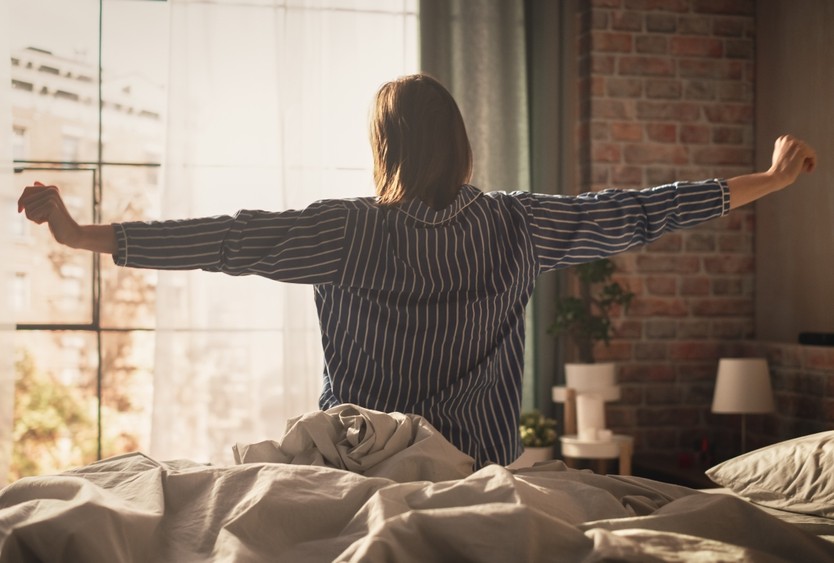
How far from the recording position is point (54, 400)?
395 cm

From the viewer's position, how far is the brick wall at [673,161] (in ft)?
13.3

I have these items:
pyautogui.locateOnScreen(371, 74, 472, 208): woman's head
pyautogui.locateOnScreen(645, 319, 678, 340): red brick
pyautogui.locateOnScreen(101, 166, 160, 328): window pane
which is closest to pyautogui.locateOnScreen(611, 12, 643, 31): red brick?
pyautogui.locateOnScreen(645, 319, 678, 340): red brick

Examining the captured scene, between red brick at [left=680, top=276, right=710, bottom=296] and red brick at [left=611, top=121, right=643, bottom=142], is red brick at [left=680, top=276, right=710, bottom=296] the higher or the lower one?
the lower one

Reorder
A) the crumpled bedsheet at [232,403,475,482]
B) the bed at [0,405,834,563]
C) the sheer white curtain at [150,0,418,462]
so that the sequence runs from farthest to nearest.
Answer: the sheer white curtain at [150,0,418,462] → the crumpled bedsheet at [232,403,475,482] → the bed at [0,405,834,563]

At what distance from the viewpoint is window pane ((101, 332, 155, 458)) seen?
3.98 meters

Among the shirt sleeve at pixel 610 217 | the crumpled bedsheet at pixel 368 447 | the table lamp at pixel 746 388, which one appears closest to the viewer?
the crumpled bedsheet at pixel 368 447

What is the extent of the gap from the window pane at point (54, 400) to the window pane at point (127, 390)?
0.06 m

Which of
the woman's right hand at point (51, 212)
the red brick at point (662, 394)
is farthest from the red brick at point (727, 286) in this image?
the woman's right hand at point (51, 212)

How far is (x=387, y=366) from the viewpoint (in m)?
1.74

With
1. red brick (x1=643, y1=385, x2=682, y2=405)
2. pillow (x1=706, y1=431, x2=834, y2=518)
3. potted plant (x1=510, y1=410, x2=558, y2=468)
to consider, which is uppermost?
pillow (x1=706, y1=431, x2=834, y2=518)

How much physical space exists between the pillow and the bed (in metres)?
0.28

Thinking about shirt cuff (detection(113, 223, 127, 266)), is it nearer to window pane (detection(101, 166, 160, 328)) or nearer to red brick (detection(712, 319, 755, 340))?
window pane (detection(101, 166, 160, 328))

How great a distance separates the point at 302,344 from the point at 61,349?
39.1 inches

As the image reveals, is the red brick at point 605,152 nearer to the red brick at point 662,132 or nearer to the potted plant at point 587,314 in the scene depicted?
the red brick at point 662,132
